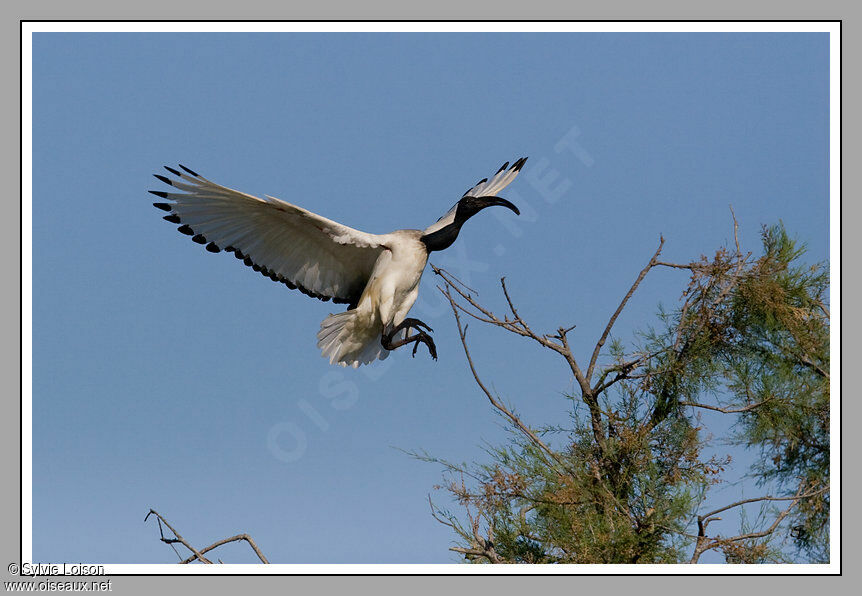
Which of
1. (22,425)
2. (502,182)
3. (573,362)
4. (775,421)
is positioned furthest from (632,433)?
(22,425)

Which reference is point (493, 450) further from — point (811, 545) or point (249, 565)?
point (811, 545)

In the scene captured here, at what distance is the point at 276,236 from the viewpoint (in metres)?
5.51

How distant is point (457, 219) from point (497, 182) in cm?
52

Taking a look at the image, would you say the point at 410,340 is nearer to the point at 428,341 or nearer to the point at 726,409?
the point at 428,341

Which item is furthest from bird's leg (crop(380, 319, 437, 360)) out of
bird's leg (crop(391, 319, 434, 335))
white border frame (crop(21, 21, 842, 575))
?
white border frame (crop(21, 21, 842, 575))

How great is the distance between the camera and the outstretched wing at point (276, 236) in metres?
5.29

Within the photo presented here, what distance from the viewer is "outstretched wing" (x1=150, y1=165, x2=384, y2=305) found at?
5285 millimetres

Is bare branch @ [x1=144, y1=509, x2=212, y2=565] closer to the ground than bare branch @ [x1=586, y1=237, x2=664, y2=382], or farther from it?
closer to the ground

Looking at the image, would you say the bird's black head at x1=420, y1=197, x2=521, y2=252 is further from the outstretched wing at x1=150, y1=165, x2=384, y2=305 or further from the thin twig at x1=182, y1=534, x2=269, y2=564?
the thin twig at x1=182, y1=534, x2=269, y2=564

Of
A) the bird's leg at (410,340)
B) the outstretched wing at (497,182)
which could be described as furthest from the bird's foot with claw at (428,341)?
the outstretched wing at (497,182)

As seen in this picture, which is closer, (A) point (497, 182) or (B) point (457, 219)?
(B) point (457, 219)

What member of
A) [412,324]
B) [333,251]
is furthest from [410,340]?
[333,251]

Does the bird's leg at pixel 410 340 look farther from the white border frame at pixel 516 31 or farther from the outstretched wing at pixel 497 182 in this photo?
the white border frame at pixel 516 31

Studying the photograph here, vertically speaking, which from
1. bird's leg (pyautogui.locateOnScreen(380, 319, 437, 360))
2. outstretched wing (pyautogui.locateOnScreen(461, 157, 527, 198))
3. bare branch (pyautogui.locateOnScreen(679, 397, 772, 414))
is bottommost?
bare branch (pyautogui.locateOnScreen(679, 397, 772, 414))
